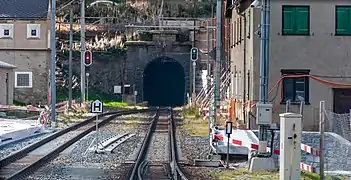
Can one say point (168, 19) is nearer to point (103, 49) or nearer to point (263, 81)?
point (103, 49)

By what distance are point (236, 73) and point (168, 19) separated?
28.0 m

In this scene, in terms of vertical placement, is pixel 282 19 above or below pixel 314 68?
above

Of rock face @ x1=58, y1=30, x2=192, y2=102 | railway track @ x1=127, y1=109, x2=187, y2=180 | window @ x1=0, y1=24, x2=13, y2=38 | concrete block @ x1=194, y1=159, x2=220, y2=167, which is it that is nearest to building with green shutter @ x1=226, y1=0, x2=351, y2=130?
railway track @ x1=127, y1=109, x2=187, y2=180

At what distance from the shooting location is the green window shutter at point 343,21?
3012 centimetres

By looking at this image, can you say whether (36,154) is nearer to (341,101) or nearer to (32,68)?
(341,101)

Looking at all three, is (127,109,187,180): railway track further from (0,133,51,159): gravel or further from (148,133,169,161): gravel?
(0,133,51,159): gravel

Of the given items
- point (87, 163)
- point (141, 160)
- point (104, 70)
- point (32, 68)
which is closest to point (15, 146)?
point (87, 163)

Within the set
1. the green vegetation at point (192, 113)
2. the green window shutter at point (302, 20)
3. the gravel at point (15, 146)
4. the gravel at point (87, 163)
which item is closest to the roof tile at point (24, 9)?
the green vegetation at point (192, 113)

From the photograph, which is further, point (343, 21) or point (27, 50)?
point (27, 50)

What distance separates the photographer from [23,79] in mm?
56156

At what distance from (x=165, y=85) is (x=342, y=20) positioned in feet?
140

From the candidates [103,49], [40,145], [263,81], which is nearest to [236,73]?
[40,145]

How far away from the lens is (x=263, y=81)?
17766 mm

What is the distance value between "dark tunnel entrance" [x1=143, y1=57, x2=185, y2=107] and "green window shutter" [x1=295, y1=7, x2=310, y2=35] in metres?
39.3
